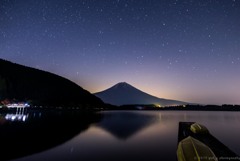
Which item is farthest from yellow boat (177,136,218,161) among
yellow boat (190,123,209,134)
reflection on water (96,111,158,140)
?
reflection on water (96,111,158,140)

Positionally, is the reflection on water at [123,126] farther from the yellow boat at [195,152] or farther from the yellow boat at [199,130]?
the yellow boat at [195,152]

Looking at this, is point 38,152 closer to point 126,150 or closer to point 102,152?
point 102,152

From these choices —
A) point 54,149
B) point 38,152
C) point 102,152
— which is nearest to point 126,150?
point 102,152

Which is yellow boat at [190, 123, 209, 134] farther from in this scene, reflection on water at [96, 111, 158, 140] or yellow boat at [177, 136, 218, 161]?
yellow boat at [177, 136, 218, 161]

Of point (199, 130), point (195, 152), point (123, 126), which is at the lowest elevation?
point (123, 126)

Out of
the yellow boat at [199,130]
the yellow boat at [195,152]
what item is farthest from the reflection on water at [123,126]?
the yellow boat at [195,152]

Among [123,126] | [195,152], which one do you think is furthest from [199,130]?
[123,126]

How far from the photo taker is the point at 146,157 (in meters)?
19.3

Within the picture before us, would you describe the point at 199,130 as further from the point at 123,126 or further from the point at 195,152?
the point at 123,126

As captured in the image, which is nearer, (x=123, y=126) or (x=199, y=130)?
(x=199, y=130)

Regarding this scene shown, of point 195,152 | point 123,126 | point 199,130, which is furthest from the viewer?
point 123,126

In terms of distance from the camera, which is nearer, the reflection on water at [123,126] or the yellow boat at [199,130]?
the yellow boat at [199,130]

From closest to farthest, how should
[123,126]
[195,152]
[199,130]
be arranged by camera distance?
[195,152]
[199,130]
[123,126]

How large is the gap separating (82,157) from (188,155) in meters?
9.87
